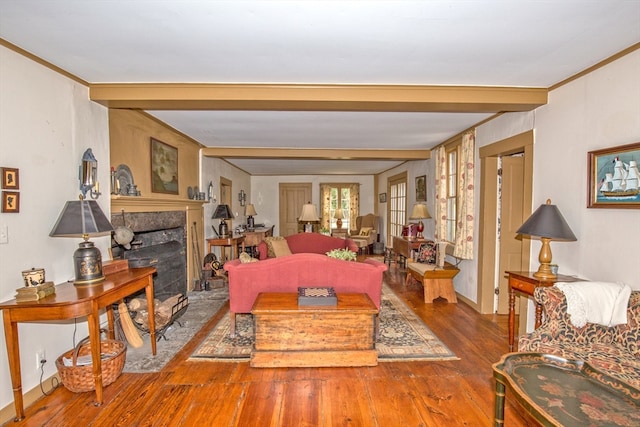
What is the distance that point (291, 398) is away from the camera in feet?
7.70

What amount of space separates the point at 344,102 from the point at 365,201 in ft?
26.7

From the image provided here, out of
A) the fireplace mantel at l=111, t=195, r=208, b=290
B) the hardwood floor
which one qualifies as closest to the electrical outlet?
the hardwood floor

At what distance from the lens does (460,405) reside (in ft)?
7.48

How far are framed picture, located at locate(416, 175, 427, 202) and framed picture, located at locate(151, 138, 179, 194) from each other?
4596 millimetres

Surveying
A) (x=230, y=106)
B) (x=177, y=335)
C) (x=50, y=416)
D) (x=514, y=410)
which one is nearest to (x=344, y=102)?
(x=230, y=106)

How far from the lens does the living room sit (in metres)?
2.24

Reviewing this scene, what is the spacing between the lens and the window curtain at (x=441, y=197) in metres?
5.46

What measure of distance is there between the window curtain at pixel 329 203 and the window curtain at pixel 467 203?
6.26 metres

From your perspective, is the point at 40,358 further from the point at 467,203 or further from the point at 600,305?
the point at 467,203

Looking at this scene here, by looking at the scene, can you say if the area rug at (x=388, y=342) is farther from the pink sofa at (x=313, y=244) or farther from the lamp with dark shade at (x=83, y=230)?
the pink sofa at (x=313, y=244)

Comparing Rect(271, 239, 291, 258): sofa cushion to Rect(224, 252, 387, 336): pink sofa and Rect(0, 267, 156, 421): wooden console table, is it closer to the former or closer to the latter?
Rect(224, 252, 387, 336): pink sofa

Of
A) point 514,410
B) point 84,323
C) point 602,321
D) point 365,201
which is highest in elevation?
point 365,201

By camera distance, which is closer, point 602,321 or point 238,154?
point 602,321

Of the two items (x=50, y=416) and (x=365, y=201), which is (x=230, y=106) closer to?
(x=50, y=416)
